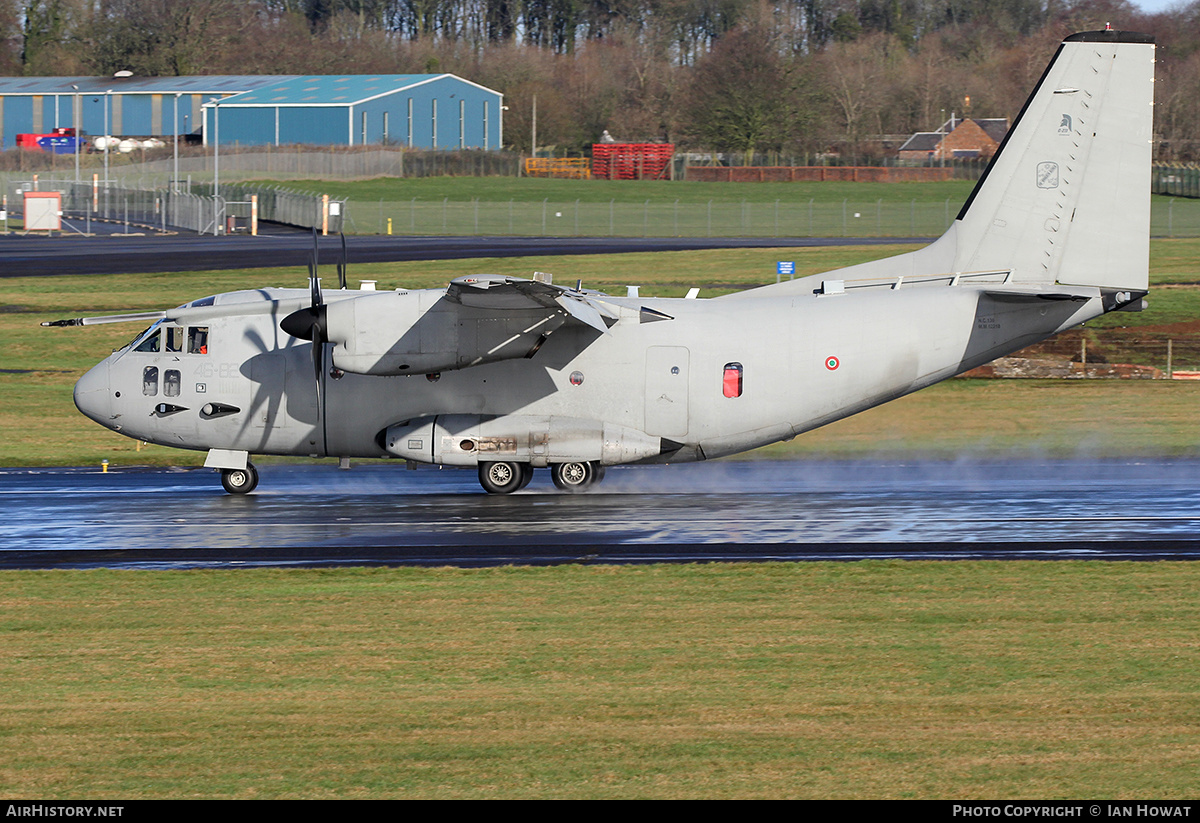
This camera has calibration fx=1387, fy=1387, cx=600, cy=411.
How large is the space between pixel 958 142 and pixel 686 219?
202ft

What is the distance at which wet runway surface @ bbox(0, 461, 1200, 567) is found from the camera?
70.5 ft

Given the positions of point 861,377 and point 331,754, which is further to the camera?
point 861,377

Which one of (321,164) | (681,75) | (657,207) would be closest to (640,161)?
(657,207)

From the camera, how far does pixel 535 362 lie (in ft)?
86.0

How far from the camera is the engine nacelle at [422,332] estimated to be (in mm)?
24203

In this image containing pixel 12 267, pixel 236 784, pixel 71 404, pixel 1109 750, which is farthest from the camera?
pixel 12 267

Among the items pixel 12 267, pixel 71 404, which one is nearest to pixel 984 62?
pixel 12 267

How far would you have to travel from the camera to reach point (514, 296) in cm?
2359

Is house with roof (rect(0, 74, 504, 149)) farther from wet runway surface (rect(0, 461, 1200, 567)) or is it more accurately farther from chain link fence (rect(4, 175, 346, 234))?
wet runway surface (rect(0, 461, 1200, 567))

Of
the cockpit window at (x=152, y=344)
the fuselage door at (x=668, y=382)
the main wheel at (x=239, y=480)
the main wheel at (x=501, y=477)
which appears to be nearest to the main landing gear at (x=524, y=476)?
the main wheel at (x=501, y=477)

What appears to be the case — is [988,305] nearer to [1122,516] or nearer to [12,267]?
[1122,516]

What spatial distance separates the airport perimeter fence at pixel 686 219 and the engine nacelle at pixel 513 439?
6244 cm

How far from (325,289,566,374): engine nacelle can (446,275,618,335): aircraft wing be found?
362mm

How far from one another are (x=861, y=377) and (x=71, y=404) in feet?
73.9
